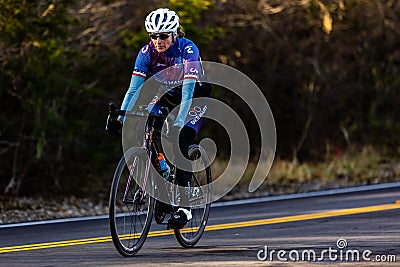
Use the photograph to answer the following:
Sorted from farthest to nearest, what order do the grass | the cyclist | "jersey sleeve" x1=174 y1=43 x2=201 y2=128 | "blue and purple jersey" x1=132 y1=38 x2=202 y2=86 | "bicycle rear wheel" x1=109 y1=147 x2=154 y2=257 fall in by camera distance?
the grass
"blue and purple jersey" x1=132 y1=38 x2=202 y2=86
the cyclist
"jersey sleeve" x1=174 y1=43 x2=201 y2=128
"bicycle rear wheel" x1=109 y1=147 x2=154 y2=257

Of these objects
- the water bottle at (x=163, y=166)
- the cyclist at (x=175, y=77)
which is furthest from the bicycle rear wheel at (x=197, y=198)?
the water bottle at (x=163, y=166)

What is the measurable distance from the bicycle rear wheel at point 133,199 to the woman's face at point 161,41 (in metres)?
0.98

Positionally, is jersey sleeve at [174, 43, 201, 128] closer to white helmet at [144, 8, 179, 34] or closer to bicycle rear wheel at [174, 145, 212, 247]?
white helmet at [144, 8, 179, 34]

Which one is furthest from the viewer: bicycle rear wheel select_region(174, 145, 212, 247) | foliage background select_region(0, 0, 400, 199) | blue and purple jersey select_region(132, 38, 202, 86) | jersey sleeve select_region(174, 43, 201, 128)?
foliage background select_region(0, 0, 400, 199)

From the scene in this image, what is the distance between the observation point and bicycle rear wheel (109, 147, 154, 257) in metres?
7.82

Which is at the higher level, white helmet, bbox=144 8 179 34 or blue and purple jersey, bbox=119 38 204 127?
white helmet, bbox=144 8 179 34

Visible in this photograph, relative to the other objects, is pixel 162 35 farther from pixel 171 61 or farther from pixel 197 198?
pixel 197 198

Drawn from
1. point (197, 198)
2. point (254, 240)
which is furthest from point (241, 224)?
point (197, 198)

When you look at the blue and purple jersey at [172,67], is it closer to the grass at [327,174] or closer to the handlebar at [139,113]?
the handlebar at [139,113]

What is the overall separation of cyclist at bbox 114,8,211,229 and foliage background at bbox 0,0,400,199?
5064 mm

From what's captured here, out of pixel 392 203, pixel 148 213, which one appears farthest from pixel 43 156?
pixel 148 213

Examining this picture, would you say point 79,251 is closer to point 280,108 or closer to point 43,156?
point 43,156

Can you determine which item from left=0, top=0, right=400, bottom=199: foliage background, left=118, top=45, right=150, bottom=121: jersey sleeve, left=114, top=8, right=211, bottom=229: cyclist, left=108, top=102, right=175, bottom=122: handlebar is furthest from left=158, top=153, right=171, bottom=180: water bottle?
left=0, top=0, right=400, bottom=199: foliage background

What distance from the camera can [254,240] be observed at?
900cm
